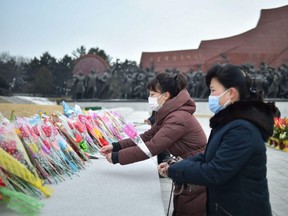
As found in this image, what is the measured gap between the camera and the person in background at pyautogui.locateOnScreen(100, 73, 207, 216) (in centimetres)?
180

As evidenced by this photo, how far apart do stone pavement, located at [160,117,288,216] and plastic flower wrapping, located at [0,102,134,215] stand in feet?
3.24

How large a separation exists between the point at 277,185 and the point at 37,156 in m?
3.16

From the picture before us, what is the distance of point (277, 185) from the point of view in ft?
12.9

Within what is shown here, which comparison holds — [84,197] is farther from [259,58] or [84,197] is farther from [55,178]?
[259,58]

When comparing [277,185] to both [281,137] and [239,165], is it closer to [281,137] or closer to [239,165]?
[239,165]

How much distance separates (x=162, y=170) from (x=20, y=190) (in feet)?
2.09

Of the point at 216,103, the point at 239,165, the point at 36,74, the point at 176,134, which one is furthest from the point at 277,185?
the point at 36,74

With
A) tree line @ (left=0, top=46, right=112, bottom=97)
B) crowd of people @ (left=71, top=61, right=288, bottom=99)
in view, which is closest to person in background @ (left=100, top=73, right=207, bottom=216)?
crowd of people @ (left=71, top=61, right=288, bottom=99)

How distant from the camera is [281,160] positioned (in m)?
5.80

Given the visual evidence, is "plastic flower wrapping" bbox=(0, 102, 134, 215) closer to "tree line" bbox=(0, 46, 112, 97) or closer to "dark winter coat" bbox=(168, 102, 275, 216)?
"dark winter coat" bbox=(168, 102, 275, 216)

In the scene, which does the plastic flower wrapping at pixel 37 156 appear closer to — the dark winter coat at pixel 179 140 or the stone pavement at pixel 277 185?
the dark winter coat at pixel 179 140

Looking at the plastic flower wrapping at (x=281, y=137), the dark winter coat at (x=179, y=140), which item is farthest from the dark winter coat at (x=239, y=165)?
the plastic flower wrapping at (x=281, y=137)

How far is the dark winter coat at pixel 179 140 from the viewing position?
179 cm

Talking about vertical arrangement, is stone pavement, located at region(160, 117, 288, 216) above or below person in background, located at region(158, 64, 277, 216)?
below
